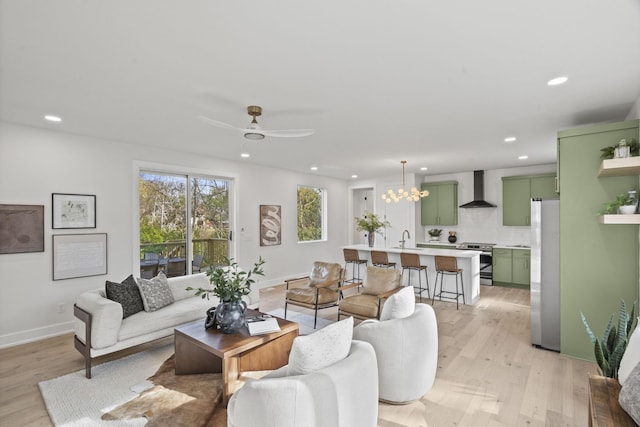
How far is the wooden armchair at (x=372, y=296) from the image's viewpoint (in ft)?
12.4

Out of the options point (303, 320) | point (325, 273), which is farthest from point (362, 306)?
point (303, 320)

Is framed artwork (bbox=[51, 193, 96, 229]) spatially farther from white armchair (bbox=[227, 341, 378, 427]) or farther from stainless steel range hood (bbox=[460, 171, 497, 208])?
stainless steel range hood (bbox=[460, 171, 497, 208])

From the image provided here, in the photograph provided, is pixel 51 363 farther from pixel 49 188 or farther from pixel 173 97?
pixel 173 97

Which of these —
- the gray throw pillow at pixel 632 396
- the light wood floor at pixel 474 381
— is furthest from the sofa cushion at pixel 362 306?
the gray throw pillow at pixel 632 396

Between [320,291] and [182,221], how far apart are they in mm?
2822

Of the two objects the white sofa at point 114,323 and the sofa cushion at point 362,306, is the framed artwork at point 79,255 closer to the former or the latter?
the white sofa at point 114,323

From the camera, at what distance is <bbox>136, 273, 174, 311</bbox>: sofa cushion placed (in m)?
3.60

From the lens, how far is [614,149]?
9.89 feet

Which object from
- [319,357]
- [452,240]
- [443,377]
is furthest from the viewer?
[452,240]

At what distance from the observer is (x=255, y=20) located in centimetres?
187

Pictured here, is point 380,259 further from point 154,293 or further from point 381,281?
point 154,293

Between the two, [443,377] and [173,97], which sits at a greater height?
[173,97]

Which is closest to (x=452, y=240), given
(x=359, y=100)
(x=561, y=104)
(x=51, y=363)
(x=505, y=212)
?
(x=505, y=212)

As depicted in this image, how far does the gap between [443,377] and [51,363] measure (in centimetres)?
393
